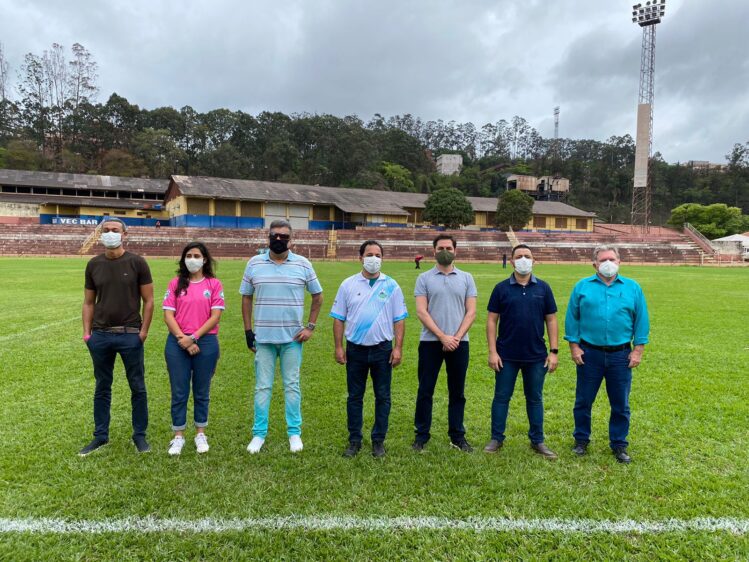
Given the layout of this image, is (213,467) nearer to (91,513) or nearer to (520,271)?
(91,513)

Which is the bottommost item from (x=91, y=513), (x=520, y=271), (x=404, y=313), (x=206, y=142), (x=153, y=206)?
(x=91, y=513)

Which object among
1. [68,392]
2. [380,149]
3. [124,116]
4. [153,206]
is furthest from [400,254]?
[124,116]

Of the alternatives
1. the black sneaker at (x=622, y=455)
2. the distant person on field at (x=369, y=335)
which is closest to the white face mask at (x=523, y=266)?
the distant person on field at (x=369, y=335)

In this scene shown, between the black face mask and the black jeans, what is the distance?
4.95 feet

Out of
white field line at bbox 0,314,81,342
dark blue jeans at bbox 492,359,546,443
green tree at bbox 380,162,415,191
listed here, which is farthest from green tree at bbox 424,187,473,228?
dark blue jeans at bbox 492,359,546,443

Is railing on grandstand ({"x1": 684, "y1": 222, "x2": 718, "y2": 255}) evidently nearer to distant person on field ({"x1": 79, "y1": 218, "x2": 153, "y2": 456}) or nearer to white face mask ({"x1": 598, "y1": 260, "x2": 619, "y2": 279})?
white face mask ({"x1": 598, "y1": 260, "x2": 619, "y2": 279})

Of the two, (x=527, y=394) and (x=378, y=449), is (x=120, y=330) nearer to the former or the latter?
(x=378, y=449)

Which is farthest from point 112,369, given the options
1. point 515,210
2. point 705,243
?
point 705,243

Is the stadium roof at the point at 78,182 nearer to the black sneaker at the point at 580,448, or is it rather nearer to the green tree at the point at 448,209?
the green tree at the point at 448,209

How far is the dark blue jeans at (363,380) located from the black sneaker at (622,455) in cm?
203

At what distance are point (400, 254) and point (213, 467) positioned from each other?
35905mm

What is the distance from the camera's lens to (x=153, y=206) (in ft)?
155

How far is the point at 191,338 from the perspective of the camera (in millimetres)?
3895

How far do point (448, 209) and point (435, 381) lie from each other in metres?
43.5
